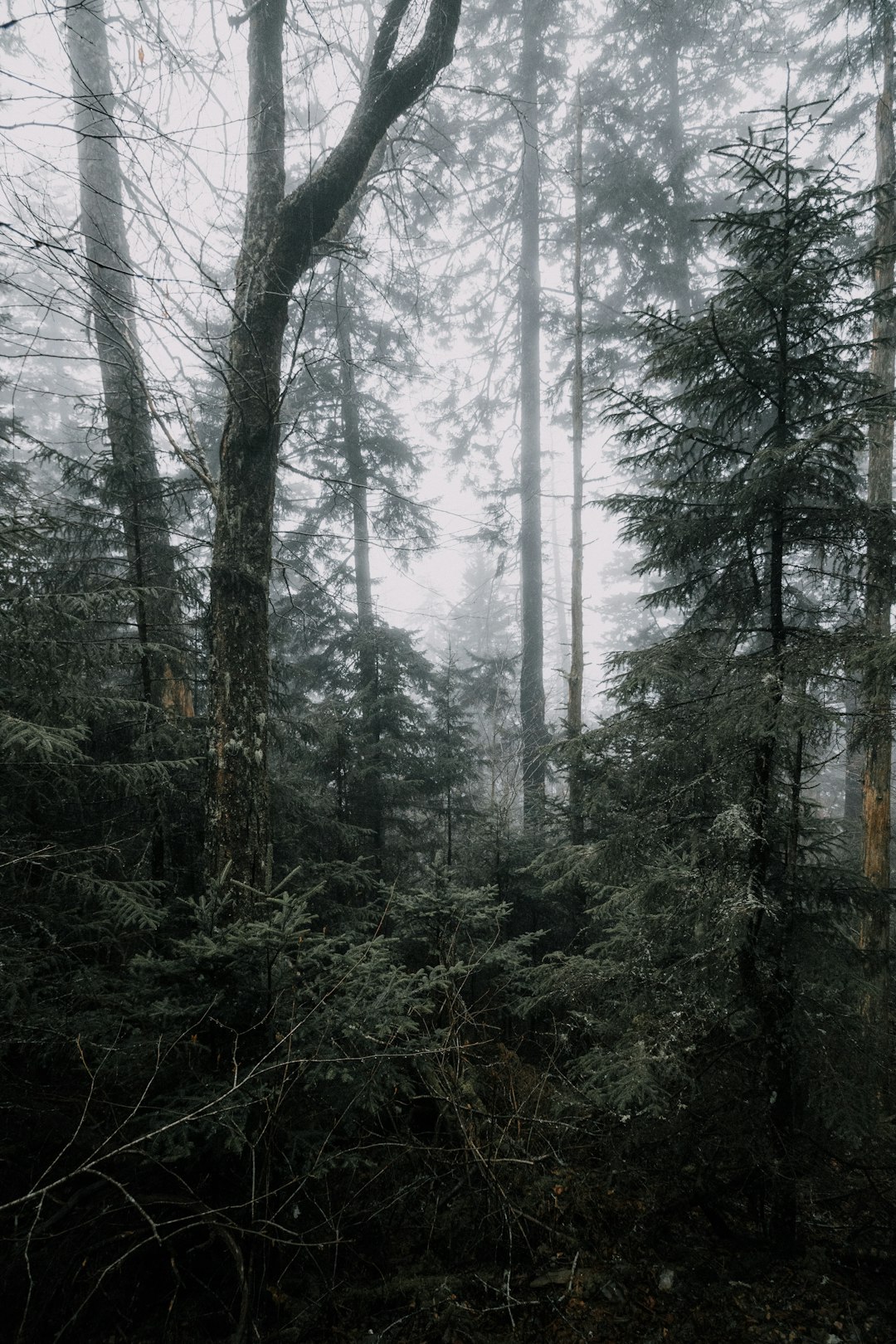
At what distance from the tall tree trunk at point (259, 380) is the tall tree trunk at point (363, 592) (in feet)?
8.16

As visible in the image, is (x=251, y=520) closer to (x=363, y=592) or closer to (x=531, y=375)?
(x=363, y=592)

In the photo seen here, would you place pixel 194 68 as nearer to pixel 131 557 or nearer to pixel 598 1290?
pixel 131 557

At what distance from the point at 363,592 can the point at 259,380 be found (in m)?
8.43

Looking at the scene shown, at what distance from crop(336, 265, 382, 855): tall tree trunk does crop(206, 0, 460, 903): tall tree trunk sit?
2.49m

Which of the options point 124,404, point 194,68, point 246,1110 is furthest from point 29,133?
point 246,1110

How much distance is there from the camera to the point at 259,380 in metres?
4.36

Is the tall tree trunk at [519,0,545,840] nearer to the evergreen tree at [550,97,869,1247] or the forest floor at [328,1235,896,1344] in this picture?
the evergreen tree at [550,97,869,1247]

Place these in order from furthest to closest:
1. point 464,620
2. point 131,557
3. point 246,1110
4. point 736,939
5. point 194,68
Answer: point 464,620, point 131,557, point 194,68, point 736,939, point 246,1110

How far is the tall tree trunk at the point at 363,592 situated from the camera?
9.20 meters

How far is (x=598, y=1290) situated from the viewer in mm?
3473

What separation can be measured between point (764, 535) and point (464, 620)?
2719 centimetres

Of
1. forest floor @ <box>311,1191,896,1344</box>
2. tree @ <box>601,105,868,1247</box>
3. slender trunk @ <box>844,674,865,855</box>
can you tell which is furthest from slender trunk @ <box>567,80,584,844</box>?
forest floor @ <box>311,1191,896,1344</box>

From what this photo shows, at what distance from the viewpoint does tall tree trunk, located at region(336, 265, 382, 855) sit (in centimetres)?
920

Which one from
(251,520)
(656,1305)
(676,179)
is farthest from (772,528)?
(676,179)
